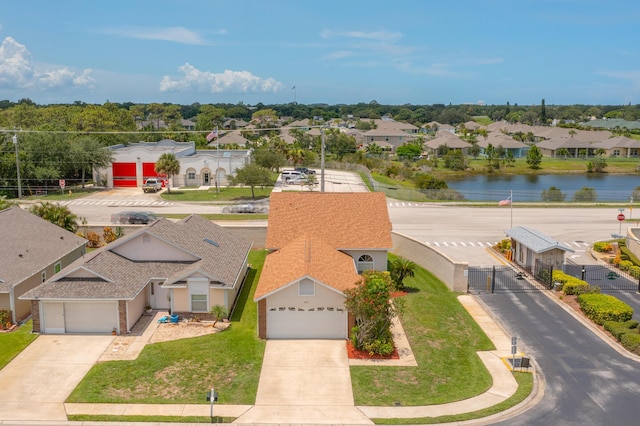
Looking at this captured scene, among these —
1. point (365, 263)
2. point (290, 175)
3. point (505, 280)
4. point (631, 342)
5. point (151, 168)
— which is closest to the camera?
point (631, 342)

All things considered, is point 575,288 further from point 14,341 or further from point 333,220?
point 14,341

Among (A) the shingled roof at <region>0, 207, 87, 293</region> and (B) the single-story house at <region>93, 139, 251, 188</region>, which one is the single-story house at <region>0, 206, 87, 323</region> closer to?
(A) the shingled roof at <region>0, 207, 87, 293</region>

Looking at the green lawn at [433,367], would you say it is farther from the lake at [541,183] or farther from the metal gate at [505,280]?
the lake at [541,183]

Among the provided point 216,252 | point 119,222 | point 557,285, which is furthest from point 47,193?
point 557,285

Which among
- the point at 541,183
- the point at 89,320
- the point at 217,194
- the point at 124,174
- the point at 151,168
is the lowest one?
the point at 541,183

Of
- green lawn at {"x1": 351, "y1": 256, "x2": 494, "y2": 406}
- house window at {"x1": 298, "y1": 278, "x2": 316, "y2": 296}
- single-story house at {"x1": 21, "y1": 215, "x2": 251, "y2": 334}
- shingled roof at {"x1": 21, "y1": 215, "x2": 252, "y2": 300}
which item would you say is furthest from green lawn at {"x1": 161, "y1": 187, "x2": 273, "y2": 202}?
house window at {"x1": 298, "y1": 278, "x2": 316, "y2": 296}

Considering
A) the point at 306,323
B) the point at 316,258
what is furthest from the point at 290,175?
the point at 306,323
